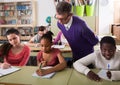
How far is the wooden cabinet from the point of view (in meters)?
5.95

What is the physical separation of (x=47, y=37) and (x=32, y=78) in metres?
0.56

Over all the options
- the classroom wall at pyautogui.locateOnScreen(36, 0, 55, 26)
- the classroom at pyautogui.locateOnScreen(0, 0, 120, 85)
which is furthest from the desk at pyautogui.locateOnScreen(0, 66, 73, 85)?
the classroom wall at pyautogui.locateOnScreen(36, 0, 55, 26)

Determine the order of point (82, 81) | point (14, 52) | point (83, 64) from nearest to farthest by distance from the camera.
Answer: point (82, 81)
point (83, 64)
point (14, 52)

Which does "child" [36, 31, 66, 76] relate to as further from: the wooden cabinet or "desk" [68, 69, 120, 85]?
the wooden cabinet

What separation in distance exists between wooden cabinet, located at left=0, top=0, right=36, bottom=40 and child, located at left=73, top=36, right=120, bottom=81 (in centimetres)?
433

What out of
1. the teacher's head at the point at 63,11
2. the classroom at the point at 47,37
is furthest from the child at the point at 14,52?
the teacher's head at the point at 63,11

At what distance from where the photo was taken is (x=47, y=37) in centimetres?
196

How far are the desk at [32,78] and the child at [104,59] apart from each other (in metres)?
0.14

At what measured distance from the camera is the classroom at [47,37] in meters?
1.57

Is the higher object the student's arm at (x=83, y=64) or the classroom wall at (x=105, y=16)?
the classroom wall at (x=105, y=16)

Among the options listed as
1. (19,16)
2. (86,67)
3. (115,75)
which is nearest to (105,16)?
(19,16)

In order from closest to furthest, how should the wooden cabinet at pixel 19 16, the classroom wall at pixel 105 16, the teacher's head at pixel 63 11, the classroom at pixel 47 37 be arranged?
the classroom at pixel 47 37, the teacher's head at pixel 63 11, the classroom wall at pixel 105 16, the wooden cabinet at pixel 19 16

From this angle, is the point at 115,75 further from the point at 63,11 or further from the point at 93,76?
the point at 63,11

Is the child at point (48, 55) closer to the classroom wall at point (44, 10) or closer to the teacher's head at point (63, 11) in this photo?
the teacher's head at point (63, 11)
